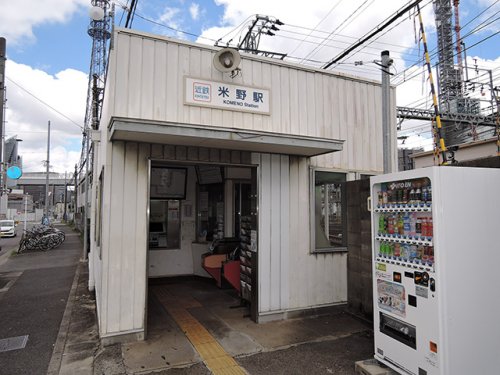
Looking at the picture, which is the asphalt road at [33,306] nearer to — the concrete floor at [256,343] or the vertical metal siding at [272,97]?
the concrete floor at [256,343]

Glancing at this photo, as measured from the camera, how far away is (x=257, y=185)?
5.43 metres

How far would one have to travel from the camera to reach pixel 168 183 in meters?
8.41

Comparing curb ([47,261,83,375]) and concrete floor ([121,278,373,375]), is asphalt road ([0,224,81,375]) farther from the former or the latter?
concrete floor ([121,278,373,375])

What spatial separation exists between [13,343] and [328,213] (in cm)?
545

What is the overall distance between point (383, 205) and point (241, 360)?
2.57m

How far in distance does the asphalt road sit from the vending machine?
4287mm

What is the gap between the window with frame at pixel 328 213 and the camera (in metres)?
5.92

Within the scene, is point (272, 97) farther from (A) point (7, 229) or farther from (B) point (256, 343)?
(A) point (7, 229)

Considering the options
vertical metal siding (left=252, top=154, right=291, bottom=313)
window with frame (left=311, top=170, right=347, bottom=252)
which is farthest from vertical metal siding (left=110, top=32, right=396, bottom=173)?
vertical metal siding (left=252, top=154, right=291, bottom=313)

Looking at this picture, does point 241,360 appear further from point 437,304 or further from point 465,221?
point 465,221

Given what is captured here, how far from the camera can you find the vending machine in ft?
9.78

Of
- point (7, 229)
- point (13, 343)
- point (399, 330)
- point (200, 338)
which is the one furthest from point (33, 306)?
point (7, 229)

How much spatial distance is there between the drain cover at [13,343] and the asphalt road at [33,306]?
3.0 inches

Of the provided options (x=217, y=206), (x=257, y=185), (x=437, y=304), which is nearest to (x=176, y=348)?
(x=257, y=185)
